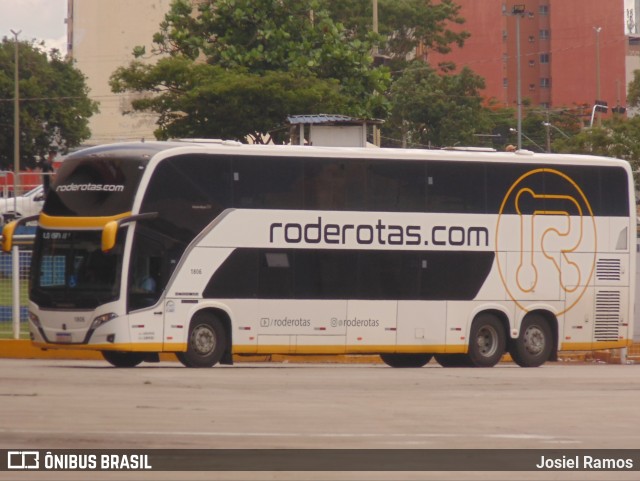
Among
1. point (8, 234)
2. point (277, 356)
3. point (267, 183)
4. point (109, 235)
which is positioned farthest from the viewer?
point (277, 356)

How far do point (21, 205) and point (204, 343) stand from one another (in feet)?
87.9

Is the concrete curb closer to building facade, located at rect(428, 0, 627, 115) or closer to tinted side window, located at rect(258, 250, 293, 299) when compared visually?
tinted side window, located at rect(258, 250, 293, 299)

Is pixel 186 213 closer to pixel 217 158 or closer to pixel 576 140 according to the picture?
pixel 217 158

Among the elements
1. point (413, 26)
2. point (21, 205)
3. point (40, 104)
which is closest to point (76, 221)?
point (21, 205)

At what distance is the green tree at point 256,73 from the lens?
157 ft

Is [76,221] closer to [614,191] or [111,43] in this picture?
[614,191]

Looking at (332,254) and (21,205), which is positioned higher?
(21,205)

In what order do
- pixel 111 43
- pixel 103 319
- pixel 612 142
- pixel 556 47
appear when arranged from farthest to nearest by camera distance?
pixel 556 47
pixel 111 43
pixel 612 142
pixel 103 319

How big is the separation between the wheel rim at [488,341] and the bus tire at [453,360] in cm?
37

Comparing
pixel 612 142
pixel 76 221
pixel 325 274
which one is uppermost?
pixel 612 142

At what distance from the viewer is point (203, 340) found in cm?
2339

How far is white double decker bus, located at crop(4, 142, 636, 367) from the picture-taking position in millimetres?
22719

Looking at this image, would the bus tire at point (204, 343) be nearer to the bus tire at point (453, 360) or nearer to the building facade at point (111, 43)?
the bus tire at point (453, 360)

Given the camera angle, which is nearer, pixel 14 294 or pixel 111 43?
pixel 14 294
